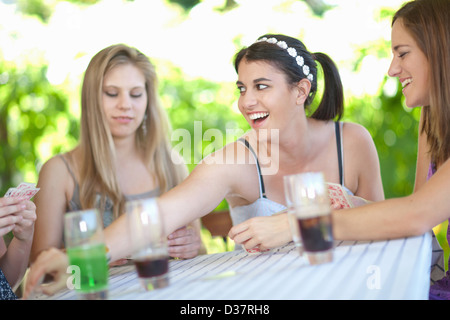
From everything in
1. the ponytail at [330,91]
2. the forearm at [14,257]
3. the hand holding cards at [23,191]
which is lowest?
the forearm at [14,257]

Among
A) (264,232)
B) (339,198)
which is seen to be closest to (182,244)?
(264,232)

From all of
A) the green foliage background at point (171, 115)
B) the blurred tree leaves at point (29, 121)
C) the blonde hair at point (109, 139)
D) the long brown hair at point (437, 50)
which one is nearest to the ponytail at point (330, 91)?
the long brown hair at point (437, 50)

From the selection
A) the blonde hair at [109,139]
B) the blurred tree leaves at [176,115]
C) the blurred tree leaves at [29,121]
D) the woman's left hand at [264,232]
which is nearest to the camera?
the woman's left hand at [264,232]

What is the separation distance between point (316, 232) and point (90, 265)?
1.54 feet

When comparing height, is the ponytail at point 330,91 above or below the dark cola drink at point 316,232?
above

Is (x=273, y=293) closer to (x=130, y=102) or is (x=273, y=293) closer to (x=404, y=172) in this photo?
(x=130, y=102)

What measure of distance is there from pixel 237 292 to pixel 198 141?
3490 mm

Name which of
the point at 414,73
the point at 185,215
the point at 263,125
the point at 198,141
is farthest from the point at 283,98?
the point at 198,141

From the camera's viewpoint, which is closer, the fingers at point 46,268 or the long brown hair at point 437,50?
the fingers at point 46,268

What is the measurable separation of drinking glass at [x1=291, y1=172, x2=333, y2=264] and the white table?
0.05m

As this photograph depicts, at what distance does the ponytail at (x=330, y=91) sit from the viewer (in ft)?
6.86

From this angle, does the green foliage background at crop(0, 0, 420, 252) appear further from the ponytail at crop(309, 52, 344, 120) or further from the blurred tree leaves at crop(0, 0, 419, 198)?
the ponytail at crop(309, 52, 344, 120)

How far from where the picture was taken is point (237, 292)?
0.94m

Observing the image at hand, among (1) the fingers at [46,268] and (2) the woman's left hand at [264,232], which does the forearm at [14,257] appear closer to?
(1) the fingers at [46,268]
